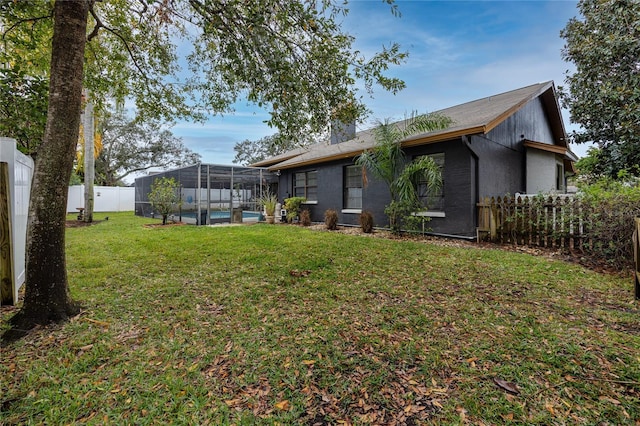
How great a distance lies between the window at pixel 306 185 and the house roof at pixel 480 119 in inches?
24.0

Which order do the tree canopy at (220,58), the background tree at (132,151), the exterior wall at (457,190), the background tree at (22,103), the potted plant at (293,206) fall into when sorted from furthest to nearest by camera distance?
the background tree at (132,151) → the potted plant at (293,206) → the exterior wall at (457,190) → the tree canopy at (220,58) → the background tree at (22,103)

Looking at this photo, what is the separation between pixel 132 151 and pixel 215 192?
1856 cm

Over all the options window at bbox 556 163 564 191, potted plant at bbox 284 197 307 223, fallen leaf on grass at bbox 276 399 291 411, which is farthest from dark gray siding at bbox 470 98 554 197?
fallen leaf on grass at bbox 276 399 291 411

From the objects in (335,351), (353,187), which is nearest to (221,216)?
(353,187)

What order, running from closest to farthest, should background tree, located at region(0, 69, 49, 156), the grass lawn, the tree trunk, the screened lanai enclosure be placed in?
the grass lawn → the tree trunk → background tree, located at region(0, 69, 49, 156) → the screened lanai enclosure

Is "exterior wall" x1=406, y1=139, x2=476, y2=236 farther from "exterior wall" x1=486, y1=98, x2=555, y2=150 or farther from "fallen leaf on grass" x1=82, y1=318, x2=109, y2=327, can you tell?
"fallen leaf on grass" x1=82, y1=318, x2=109, y2=327

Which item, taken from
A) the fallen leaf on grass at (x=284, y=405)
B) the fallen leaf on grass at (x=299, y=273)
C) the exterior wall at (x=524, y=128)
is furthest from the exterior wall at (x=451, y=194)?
the fallen leaf on grass at (x=284, y=405)

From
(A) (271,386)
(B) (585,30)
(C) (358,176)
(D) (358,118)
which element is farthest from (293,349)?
(B) (585,30)

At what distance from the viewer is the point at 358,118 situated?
5723 millimetres

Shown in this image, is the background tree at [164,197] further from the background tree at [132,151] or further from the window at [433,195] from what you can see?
the background tree at [132,151]

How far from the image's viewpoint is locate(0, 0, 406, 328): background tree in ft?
8.95

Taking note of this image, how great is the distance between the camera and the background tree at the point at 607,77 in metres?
8.66

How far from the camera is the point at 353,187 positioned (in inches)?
420

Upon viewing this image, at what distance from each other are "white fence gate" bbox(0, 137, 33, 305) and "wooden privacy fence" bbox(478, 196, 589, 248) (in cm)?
851
